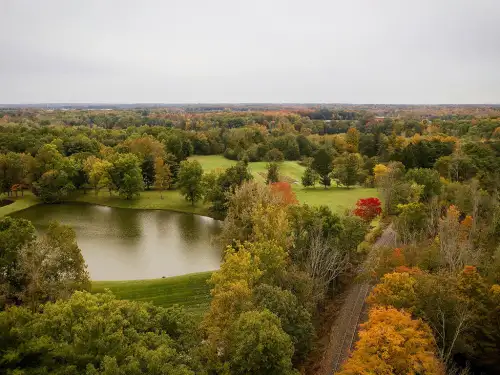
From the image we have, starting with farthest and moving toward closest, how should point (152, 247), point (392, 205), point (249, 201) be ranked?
point (392, 205) < point (152, 247) < point (249, 201)

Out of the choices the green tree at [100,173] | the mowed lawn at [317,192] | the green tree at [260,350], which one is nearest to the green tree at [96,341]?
the green tree at [260,350]

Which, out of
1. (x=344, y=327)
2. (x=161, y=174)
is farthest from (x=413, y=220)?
(x=161, y=174)

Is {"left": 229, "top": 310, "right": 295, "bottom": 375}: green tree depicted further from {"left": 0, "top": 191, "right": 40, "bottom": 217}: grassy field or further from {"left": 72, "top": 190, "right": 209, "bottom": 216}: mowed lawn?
{"left": 0, "top": 191, "right": 40, "bottom": 217}: grassy field

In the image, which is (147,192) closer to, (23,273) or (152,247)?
(152,247)

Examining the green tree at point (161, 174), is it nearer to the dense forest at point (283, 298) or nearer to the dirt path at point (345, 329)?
the dense forest at point (283, 298)

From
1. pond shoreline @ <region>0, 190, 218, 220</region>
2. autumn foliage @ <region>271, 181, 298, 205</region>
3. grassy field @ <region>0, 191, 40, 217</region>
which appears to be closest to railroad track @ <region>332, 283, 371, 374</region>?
autumn foliage @ <region>271, 181, 298, 205</region>

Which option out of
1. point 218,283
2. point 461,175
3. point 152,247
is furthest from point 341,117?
point 218,283

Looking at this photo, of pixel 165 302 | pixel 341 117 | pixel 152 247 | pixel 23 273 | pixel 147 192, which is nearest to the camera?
pixel 23 273
